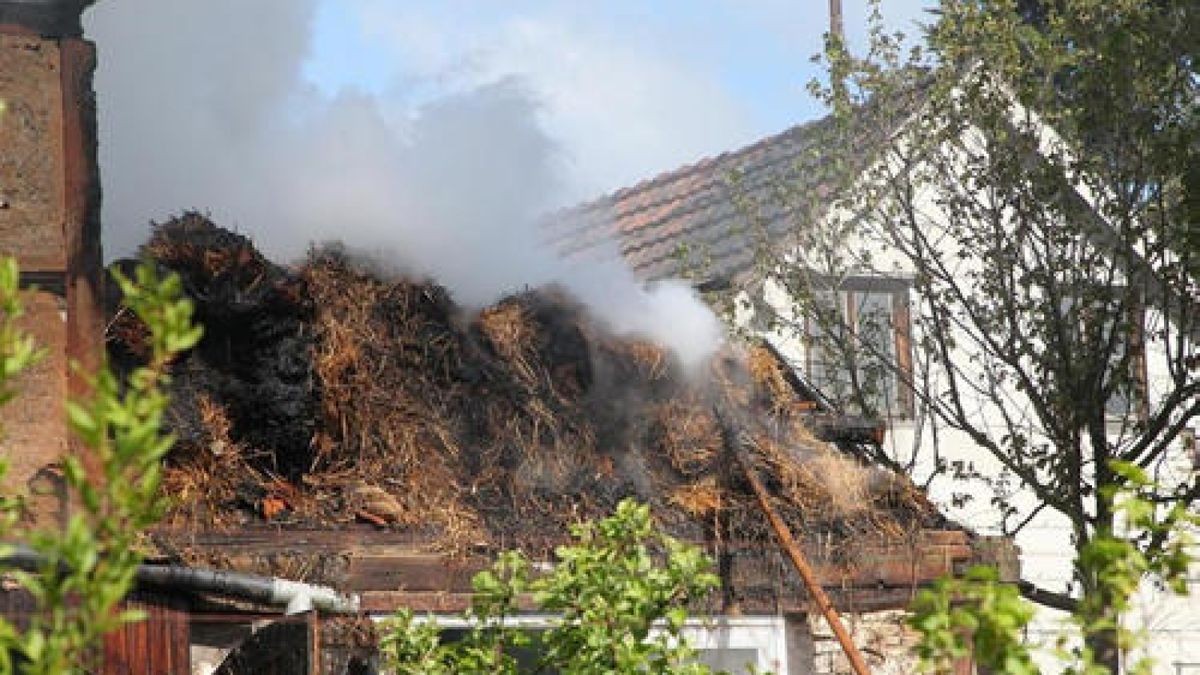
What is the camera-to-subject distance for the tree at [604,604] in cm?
637

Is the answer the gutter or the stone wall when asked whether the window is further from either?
the gutter

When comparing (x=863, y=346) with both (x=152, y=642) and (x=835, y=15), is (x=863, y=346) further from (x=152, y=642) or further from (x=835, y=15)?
(x=835, y=15)

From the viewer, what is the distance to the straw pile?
986 cm

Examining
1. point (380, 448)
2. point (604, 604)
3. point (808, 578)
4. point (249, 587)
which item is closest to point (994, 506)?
point (808, 578)

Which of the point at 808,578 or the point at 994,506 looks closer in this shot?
the point at 808,578

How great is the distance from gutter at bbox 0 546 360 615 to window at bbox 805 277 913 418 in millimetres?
5281

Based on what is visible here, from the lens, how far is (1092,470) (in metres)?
16.3

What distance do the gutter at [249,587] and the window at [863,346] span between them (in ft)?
17.3

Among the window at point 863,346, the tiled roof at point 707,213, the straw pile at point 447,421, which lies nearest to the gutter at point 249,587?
the straw pile at point 447,421

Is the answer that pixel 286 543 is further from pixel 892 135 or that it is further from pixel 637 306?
pixel 892 135

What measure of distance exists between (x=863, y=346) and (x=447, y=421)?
192 inches

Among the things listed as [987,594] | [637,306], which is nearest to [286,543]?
[637,306]

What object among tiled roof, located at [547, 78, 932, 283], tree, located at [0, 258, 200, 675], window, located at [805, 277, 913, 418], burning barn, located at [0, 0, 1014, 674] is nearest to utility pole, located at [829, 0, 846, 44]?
tiled roof, located at [547, 78, 932, 283]

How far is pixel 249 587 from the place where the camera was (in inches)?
351
